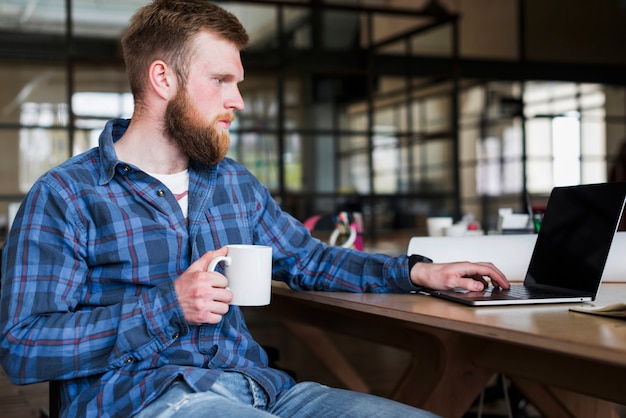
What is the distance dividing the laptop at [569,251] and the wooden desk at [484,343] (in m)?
0.04

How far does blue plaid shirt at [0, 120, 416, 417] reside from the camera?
1326 mm

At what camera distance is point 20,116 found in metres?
7.36

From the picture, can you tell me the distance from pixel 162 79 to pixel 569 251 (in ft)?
2.80

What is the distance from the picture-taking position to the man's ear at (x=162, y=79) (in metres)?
1.59

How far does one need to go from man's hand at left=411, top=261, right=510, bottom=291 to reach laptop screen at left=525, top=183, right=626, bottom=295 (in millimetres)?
96

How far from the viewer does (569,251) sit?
5.07 ft

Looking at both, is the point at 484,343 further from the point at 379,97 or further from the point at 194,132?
the point at 379,97

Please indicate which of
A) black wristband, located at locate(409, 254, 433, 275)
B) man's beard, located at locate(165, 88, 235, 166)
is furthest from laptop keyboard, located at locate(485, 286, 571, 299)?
man's beard, located at locate(165, 88, 235, 166)

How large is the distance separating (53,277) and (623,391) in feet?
3.66

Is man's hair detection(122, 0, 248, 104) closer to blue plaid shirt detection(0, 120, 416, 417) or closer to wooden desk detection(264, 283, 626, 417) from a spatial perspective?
blue plaid shirt detection(0, 120, 416, 417)

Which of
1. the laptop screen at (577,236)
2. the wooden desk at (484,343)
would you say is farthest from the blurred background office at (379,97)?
the laptop screen at (577,236)

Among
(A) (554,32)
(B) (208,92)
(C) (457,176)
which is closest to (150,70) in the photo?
(B) (208,92)

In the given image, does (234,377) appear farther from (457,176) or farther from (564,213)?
(457,176)

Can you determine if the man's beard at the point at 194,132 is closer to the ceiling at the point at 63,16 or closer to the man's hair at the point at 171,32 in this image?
the man's hair at the point at 171,32
